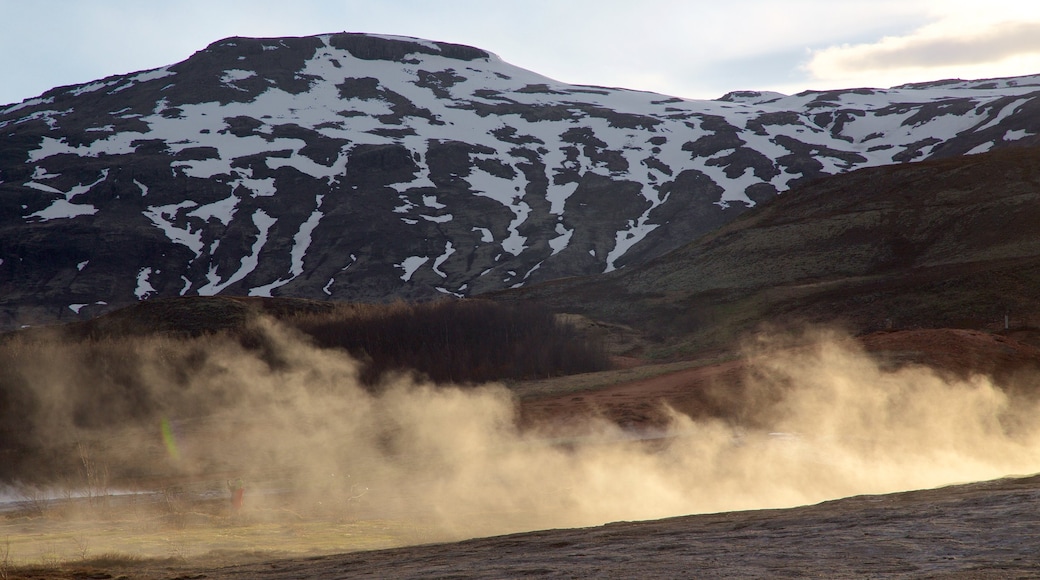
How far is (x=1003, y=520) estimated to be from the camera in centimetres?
1073

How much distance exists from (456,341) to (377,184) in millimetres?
100530

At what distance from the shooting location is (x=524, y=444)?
30.2 metres

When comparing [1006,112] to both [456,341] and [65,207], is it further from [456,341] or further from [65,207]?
[65,207]

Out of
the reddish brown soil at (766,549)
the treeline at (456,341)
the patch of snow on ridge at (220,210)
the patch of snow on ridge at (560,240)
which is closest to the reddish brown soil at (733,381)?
the treeline at (456,341)

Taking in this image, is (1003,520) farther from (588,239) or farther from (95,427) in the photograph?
(588,239)

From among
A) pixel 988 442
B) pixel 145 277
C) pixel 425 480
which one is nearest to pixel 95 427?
pixel 425 480

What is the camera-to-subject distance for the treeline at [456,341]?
4912 cm

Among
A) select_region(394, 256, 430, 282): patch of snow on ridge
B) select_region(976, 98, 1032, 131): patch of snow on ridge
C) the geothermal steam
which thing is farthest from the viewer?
select_region(976, 98, 1032, 131): patch of snow on ridge

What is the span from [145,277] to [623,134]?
10003cm

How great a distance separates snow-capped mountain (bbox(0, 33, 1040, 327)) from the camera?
121m

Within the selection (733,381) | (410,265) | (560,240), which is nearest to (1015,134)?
(560,240)

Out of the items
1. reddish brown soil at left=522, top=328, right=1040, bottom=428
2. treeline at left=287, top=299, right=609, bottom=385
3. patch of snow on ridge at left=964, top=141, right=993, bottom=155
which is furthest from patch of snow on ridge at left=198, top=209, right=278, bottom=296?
patch of snow on ridge at left=964, top=141, right=993, bottom=155

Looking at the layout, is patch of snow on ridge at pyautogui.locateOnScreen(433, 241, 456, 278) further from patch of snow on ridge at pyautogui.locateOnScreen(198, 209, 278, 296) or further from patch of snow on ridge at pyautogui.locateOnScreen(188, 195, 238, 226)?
patch of snow on ridge at pyautogui.locateOnScreen(188, 195, 238, 226)

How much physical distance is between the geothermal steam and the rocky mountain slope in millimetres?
15978
